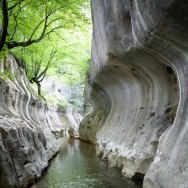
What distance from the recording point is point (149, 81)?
39.5 feet

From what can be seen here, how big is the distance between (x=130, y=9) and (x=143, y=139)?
5.41 meters

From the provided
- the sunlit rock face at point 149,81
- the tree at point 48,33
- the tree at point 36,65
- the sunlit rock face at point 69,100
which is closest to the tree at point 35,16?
the tree at point 48,33

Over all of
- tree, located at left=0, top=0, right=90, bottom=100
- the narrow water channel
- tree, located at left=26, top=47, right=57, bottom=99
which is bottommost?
the narrow water channel

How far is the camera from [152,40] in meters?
7.34

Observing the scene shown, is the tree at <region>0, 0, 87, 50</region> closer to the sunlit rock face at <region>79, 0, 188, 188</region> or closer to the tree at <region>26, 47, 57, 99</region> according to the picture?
the sunlit rock face at <region>79, 0, 188, 188</region>

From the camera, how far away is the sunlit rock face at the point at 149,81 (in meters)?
6.32

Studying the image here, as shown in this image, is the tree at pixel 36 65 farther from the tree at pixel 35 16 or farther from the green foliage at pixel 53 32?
the tree at pixel 35 16

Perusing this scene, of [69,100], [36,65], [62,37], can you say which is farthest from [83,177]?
[69,100]

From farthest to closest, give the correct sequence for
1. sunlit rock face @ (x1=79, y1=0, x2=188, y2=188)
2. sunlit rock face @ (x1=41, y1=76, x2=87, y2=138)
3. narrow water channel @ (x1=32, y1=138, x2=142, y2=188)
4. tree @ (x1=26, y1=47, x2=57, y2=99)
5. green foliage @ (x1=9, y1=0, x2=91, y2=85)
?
sunlit rock face @ (x1=41, y1=76, x2=87, y2=138) < tree @ (x1=26, y1=47, x2=57, y2=99) < green foliage @ (x1=9, y1=0, x2=91, y2=85) < narrow water channel @ (x1=32, y1=138, x2=142, y2=188) < sunlit rock face @ (x1=79, y1=0, x2=188, y2=188)

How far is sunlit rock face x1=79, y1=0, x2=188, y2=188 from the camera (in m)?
6.32

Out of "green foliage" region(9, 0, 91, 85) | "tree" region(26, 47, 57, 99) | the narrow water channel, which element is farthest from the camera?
"tree" region(26, 47, 57, 99)

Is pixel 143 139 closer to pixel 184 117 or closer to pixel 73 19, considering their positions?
pixel 184 117

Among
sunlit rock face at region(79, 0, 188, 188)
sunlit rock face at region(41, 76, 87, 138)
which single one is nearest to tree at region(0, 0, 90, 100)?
sunlit rock face at region(79, 0, 188, 188)

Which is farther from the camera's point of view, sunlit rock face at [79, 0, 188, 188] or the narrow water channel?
the narrow water channel
